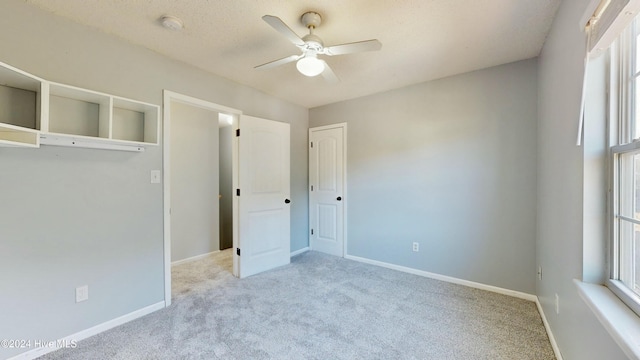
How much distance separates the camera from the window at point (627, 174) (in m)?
1.11

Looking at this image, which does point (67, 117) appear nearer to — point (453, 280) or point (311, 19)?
point (311, 19)

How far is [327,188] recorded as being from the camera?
4090 mm

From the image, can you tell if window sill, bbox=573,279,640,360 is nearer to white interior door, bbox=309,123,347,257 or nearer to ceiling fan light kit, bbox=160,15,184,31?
white interior door, bbox=309,123,347,257

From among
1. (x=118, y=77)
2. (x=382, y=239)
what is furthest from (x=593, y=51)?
(x=118, y=77)

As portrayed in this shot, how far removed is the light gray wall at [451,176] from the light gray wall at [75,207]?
2.49m

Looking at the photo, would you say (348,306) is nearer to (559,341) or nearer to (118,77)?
(559,341)

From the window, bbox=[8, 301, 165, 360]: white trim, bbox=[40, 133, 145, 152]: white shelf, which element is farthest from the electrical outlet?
the window

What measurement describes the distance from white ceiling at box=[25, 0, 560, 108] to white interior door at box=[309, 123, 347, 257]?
1274mm

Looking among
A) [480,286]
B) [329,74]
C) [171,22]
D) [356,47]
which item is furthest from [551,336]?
[171,22]

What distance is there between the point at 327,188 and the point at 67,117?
9.92ft

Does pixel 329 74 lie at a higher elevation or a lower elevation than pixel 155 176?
higher

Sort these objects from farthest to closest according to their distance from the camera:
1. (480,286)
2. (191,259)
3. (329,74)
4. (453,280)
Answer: (191,259)
(453,280)
(480,286)
(329,74)

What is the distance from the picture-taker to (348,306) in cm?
246

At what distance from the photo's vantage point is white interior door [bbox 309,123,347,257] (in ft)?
12.9
